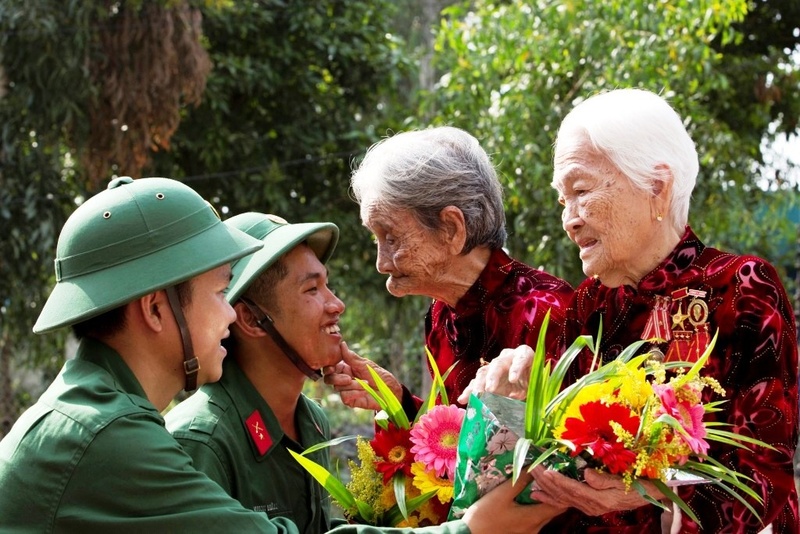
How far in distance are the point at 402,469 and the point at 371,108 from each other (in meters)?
7.32

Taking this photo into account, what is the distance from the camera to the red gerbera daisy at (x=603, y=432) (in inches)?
90.7

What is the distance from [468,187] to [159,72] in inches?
212

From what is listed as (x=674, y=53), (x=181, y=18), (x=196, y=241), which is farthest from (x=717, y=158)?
(x=196, y=241)

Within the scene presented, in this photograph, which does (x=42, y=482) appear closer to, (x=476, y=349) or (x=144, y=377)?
(x=144, y=377)

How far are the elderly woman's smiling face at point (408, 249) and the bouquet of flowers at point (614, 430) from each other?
82 cm

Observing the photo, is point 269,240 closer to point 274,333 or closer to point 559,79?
point 274,333

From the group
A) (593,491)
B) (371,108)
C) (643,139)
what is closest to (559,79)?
(371,108)

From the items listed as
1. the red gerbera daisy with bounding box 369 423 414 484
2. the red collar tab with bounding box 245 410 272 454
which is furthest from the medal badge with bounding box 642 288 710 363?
the red collar tab with bounding box 245 410 272 454

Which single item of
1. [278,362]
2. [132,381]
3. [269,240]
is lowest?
[278,362]

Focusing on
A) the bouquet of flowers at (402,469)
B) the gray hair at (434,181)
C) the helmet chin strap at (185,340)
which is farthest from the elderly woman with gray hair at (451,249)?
the helmet chin strap at (185,340)

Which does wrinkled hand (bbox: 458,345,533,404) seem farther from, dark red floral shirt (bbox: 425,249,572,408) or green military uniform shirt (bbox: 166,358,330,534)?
green military uniform shirt (bbox: 166,358,330,534)

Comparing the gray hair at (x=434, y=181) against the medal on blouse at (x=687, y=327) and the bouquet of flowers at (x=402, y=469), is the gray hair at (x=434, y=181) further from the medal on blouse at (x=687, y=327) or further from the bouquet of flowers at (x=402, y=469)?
the medal on blouse at (x=687, y=327)

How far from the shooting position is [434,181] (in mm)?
3229

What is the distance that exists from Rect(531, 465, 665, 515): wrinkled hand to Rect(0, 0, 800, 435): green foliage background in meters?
4.86
